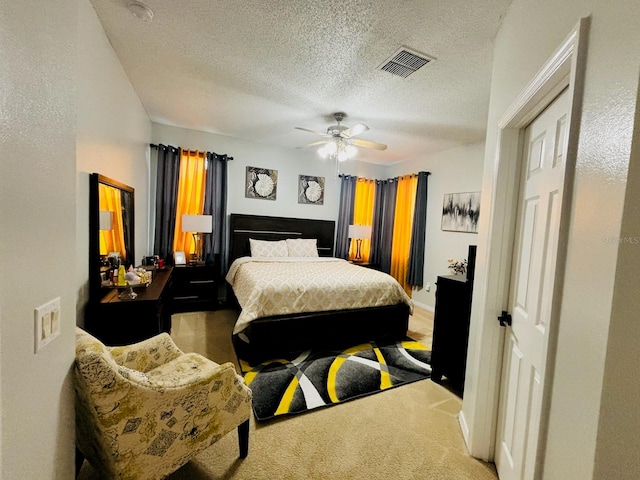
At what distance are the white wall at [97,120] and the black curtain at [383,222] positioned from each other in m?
4.08

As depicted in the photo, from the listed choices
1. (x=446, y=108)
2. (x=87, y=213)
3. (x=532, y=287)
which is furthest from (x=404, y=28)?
(x=87, y=213)

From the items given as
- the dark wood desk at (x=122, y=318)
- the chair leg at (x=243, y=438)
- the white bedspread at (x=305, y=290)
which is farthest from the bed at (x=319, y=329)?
the chair leg at (x=243, y=438)

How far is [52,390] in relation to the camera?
80cm

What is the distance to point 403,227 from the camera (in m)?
5.21

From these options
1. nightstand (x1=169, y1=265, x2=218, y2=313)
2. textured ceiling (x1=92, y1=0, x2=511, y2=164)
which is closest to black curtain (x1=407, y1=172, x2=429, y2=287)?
textured ceiling (x1=92, y1=0, x2=511, y2=164)

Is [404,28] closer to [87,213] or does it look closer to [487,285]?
[487,285]

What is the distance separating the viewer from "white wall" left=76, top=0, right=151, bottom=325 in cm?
170

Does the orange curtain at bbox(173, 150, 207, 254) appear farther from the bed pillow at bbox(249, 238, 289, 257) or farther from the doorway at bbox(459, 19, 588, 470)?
the doorway at bbox(459, 19, 588, 470)

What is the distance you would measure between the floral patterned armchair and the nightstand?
7.98 ft

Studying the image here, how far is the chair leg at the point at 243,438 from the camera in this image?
159cm

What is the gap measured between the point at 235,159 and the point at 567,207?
14.4ft

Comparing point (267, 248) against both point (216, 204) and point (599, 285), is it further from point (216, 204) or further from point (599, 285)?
point (599, 285)

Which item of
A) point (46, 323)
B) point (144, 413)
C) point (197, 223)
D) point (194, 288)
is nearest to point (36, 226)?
point (46, 323)

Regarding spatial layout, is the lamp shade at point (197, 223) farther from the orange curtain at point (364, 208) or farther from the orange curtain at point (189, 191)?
the orange curtain at point (364, 208)
